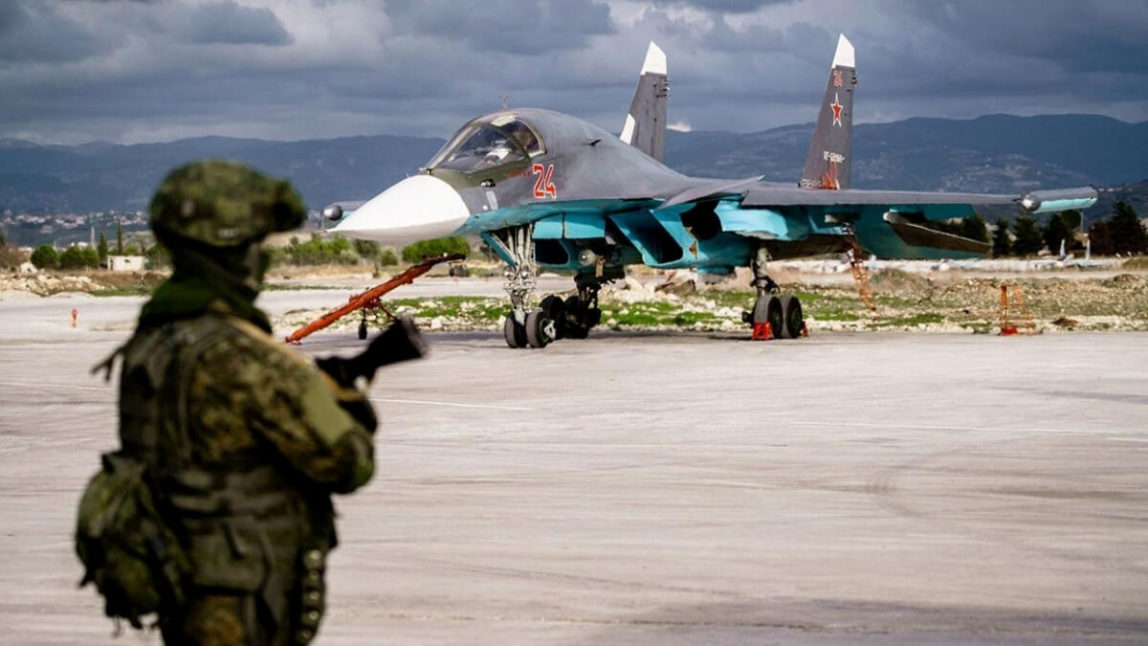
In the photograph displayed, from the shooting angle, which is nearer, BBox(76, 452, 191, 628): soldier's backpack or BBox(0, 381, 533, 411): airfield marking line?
BBox(76, 452, 191, 628): soldier's backpack

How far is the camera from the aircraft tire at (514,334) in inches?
961

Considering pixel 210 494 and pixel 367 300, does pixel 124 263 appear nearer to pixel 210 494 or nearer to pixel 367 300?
pixel 367 300

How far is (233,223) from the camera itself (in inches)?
154

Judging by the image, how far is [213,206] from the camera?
3.89m

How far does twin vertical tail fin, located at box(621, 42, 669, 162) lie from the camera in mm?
30328

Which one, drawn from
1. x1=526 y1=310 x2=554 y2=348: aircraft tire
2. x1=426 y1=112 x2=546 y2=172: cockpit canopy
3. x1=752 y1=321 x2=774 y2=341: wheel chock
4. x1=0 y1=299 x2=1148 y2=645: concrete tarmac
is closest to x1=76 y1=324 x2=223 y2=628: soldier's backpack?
x1=0 y1=299 x2=1148 y2=645: concrete tarmac

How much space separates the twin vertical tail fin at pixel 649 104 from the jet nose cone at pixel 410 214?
914 cm

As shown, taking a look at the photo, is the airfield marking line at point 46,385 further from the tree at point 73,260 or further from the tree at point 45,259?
the tree at point 45,259

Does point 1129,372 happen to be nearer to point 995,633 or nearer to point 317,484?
point 995,633

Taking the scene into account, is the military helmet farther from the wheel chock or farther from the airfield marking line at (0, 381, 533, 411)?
the wheel chock

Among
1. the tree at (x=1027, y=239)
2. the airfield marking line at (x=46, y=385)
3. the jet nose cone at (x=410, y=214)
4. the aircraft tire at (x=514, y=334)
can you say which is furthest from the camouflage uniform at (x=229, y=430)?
the tree at (x=1027, y=239)

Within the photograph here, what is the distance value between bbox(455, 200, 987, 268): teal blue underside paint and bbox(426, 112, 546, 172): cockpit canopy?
2.63ft

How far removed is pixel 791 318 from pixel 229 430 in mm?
22868

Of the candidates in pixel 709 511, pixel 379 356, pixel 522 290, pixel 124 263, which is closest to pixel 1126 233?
pixel 124 263
